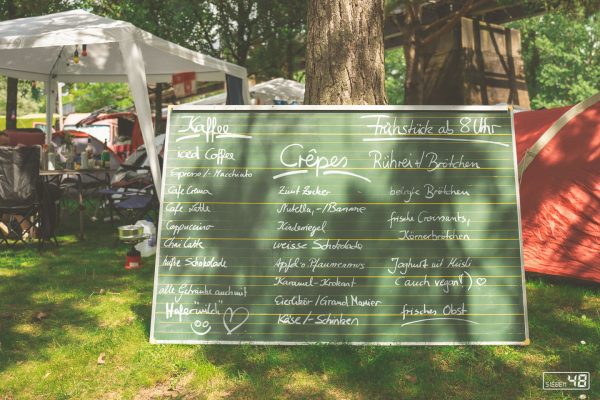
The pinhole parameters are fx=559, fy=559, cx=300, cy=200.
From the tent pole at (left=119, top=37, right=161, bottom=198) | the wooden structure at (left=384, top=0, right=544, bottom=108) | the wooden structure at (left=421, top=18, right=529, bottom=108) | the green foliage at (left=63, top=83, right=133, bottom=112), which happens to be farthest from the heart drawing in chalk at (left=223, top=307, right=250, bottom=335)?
the green foliage at (left=63, top=83, right=133, bottom=112)

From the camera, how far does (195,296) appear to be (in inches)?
145

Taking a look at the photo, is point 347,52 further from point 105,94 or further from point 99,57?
point 105,94

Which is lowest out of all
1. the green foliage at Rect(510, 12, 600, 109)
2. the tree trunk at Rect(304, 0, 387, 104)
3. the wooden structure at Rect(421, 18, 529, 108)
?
the tree trunk at Rect(304, 0, 387, 104)

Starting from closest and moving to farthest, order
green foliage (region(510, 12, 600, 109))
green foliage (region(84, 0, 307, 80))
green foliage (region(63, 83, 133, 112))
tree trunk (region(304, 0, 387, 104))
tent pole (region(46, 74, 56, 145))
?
tree trunk (region(304, 0, 387, 104))
tent pole (region(46, 74, 56, 145))
green foliage (region(84, 0, 307, 80))
green foliage (region(63, 83, 133, 112))
green foliage (region(510, 12, 600, 109))

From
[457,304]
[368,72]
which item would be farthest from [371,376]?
[368,72]

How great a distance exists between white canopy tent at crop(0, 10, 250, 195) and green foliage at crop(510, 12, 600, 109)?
35.9 meters

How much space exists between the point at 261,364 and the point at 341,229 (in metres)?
1.01

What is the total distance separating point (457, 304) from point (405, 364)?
52 cm

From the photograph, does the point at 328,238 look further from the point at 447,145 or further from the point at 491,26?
the point at 491,26

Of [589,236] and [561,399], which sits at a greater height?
[589,236]

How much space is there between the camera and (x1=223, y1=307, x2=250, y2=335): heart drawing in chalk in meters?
3.66

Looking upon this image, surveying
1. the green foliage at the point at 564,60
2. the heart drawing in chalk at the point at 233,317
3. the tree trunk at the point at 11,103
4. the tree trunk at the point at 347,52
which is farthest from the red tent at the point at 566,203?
the green foliage at the point at 564,60

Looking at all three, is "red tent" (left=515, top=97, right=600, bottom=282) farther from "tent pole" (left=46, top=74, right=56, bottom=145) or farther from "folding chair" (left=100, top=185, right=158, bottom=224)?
"tent pole" (left=46, top=74, right=56, bottom=145)

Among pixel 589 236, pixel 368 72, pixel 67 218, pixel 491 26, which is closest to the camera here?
pixel 368 72
